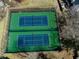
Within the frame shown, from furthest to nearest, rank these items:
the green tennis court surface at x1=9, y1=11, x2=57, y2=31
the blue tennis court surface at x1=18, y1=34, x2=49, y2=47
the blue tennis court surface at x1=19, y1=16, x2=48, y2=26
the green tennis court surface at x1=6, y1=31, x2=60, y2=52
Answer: the blue tennis court surface at x1=19, y1=16, x2=48, y2=26, the green tennis court surface at x1=9, y1=11, x2=57, y2=31, the blue tennis court surface at x1=18, y1=34, x2=49, y2=47, the green tennis court surface at x1=6, y1=31, x2=60, y2=52

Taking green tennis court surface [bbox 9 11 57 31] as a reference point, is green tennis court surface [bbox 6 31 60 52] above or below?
below

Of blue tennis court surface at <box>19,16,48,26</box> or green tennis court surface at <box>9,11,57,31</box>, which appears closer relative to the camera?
green tennis court surface at <box>9,11,57,31</box>

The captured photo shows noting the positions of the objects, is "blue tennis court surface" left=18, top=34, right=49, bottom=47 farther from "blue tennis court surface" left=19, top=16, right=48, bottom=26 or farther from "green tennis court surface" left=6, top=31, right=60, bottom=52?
"blue tennis court surface" left=19, top=16, right=48, bottom=26

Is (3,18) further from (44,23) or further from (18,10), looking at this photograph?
(44,23)

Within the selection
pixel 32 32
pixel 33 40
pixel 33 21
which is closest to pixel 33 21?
pixel 33 21

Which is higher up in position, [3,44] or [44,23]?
[44,23]

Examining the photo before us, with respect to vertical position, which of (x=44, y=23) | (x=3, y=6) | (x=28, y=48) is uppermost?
(x=3, y=6)

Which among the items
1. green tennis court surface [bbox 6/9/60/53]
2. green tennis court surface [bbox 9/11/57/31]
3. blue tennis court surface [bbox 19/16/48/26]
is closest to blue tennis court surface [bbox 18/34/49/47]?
green tennis court surface [bbox 6/9/60/53]

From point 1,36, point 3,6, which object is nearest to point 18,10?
point 3,6
